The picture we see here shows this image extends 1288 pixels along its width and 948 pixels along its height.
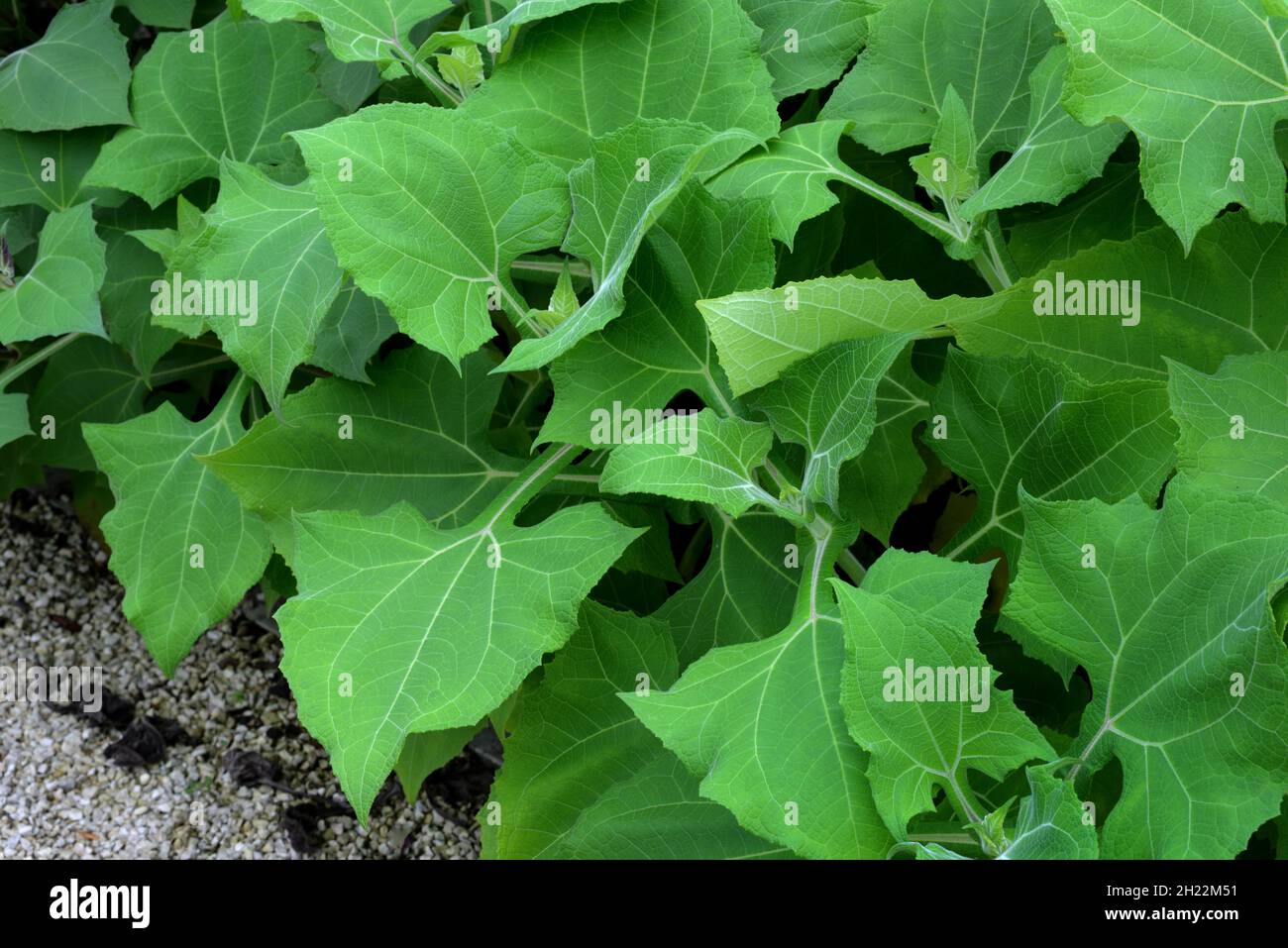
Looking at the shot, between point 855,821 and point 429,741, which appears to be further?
point 429,741

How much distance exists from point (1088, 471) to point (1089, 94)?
0.97ft

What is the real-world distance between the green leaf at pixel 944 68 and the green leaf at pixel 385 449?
0.46 meters

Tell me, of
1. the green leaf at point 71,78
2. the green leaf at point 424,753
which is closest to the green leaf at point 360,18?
the green leaf at point 71,78

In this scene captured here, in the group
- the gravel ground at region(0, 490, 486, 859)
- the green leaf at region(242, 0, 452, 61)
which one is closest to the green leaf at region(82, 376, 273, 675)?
the gravel ground at region(0, 490, 486, 859)

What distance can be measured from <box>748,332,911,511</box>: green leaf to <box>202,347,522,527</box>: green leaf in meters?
0.34

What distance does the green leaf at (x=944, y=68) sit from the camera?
115 cm

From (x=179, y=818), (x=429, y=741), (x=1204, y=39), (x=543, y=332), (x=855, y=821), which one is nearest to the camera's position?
(x=855, y=821)

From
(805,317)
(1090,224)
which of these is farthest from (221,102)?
(1090,224)

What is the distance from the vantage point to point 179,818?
156 cm

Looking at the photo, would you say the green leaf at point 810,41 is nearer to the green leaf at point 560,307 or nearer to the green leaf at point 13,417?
the green leaf at point 560,307

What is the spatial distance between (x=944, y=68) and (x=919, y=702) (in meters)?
0.62

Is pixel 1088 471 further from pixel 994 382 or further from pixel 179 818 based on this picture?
pixel 179 818
